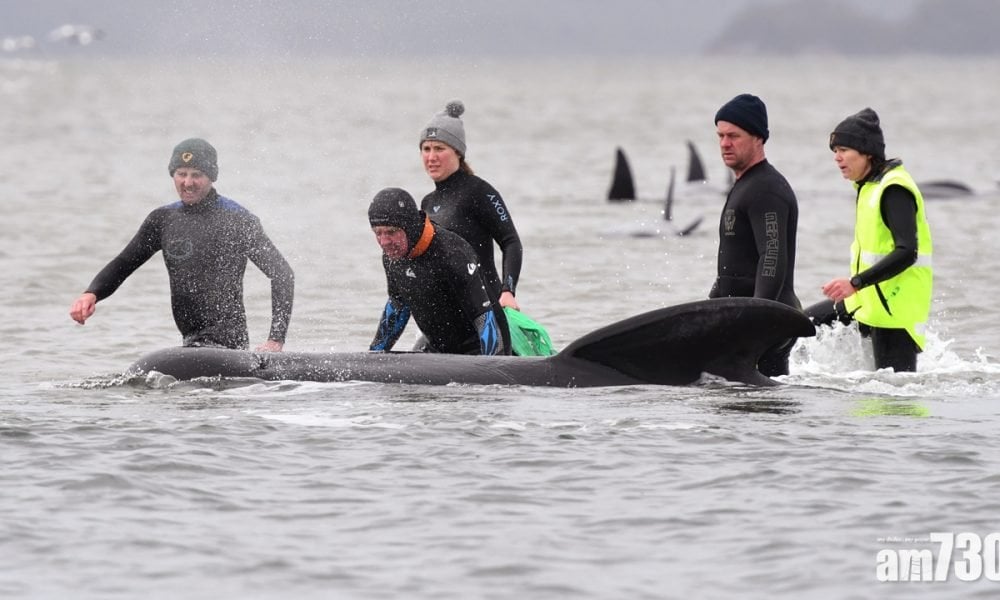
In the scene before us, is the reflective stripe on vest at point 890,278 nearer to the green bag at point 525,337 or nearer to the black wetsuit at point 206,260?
the green bag at point 525,337

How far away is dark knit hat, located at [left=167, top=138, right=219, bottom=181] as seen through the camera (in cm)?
1180

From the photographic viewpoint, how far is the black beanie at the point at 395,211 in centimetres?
1073

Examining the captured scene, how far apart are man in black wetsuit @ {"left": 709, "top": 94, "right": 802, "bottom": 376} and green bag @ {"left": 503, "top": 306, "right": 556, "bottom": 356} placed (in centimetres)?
160

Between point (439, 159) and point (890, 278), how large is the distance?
10.5 feet

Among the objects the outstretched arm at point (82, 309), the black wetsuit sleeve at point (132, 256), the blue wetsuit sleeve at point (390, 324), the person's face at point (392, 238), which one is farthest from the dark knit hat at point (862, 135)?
the outstretched arm at point (82, 309)

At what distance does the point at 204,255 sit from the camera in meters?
12.0

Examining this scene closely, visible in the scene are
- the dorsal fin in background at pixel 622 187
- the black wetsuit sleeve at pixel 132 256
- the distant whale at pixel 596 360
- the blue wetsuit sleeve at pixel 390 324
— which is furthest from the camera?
the dorsal fin in background at pixel 622 187

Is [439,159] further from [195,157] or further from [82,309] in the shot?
[82,309]

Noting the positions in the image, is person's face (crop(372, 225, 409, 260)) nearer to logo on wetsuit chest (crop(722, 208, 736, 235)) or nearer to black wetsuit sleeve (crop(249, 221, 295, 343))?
black wetsuit sleeve (crop(249, 221, 295, 343))

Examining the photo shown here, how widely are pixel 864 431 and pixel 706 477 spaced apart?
1.48m

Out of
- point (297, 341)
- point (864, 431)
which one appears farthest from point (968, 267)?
point (864, 431)

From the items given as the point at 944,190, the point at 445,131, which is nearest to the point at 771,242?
the point at 445,131

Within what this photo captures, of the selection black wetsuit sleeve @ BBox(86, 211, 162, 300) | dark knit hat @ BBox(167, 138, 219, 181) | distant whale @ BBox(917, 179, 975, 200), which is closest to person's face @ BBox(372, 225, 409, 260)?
dark knit hat @ BBox(167, 138, 219, 181)

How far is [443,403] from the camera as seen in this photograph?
10.9 m
